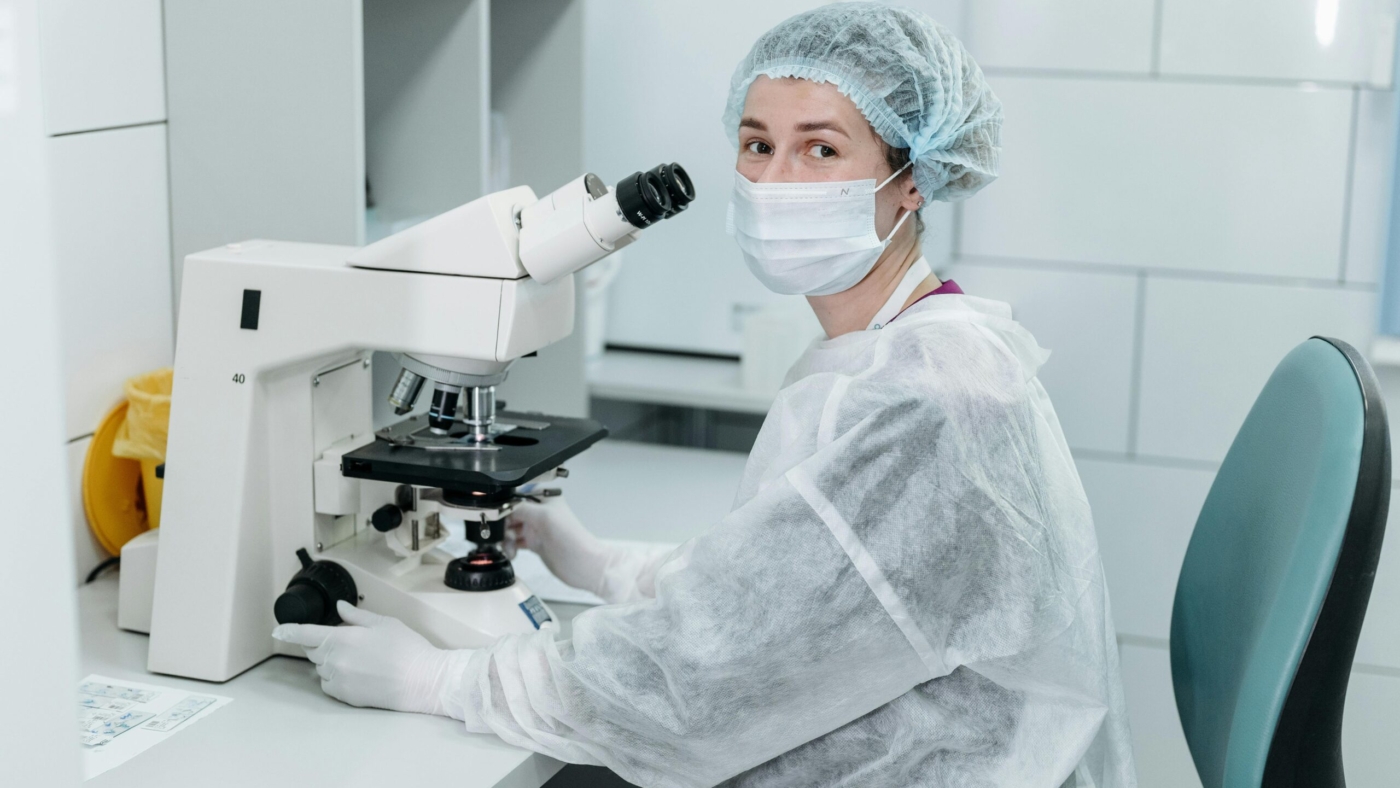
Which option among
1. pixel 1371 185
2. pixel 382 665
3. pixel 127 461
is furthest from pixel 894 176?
pixel 1371 185

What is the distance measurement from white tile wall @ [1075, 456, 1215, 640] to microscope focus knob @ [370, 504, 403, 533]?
1581 millimetres

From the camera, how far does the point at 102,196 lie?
145 cm

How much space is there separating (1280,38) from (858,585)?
5.48 ft

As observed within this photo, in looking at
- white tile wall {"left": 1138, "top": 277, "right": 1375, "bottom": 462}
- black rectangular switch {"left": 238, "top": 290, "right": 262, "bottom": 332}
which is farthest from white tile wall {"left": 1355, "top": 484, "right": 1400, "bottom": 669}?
black rectangular switch {"left": 238, "top": 290, "right": 262, "bottom": 332}

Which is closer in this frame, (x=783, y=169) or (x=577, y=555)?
(x=783, y=169)

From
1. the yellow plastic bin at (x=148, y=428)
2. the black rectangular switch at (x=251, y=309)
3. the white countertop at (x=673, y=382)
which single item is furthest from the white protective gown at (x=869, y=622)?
the white countertop at (x=673, y=382)

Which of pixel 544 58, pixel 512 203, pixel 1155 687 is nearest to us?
pixel 512 203

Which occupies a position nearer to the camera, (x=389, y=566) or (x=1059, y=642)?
(x=1059, y=642)

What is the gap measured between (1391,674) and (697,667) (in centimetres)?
180

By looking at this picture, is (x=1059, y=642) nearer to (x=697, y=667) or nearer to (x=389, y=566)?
(x=697, y=667)

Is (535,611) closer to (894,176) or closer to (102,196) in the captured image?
(894,176)

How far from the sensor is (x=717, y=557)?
105 centimetres

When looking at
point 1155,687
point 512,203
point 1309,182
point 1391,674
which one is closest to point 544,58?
point 512,203

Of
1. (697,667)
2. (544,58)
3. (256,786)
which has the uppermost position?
(544,58)
